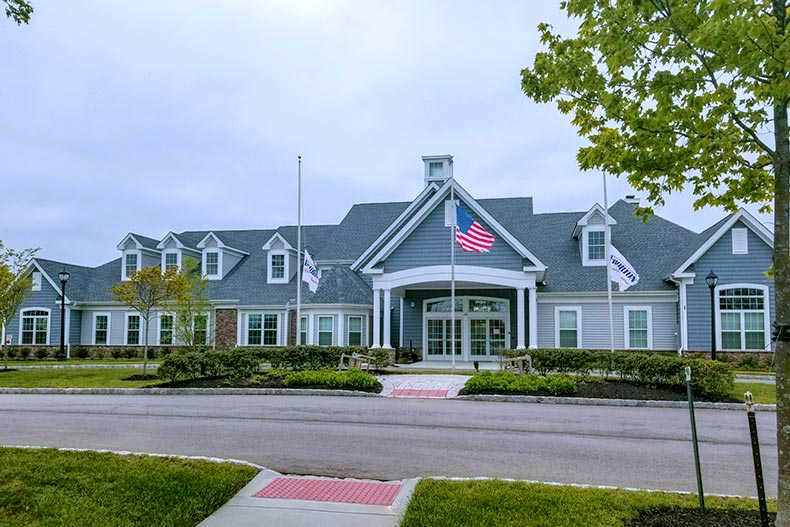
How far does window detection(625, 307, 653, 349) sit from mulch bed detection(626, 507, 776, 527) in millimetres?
20753

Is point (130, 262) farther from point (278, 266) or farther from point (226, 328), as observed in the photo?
point (278, 266)

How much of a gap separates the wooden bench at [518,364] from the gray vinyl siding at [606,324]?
20.5 ft

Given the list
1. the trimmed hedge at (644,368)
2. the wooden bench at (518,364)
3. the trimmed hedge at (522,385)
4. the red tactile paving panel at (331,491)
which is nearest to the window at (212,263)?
the wooden bench at (518,364)

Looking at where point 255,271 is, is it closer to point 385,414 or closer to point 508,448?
point 385,414

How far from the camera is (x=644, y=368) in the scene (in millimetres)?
16453

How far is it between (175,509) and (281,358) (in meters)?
14.9

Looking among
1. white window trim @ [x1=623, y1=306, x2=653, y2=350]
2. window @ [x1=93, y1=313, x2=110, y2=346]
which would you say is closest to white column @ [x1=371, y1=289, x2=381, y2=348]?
white window trim @ [x1=623, y1=306, x2=653, y2=350]

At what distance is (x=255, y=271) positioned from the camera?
32.7m

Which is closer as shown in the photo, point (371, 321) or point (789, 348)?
point (789, 348)

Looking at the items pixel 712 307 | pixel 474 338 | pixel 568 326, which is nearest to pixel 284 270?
pixel 474 338

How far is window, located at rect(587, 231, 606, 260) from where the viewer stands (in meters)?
27.1

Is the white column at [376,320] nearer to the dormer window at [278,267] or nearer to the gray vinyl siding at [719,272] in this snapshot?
the dormer window at [278,267]

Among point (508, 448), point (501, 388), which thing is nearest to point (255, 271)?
point (501, 388)

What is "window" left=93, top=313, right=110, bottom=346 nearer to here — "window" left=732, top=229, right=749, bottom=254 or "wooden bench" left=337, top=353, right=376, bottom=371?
"wooden bench" left=337, top=353, right=376, bottom=371
